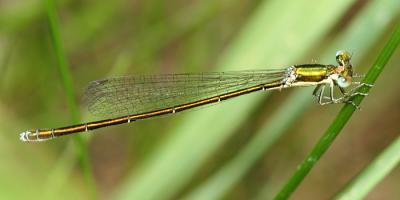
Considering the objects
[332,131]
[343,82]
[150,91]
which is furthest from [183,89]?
[332,131]

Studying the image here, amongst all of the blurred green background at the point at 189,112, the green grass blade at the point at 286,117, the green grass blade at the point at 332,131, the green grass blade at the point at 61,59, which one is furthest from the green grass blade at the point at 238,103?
the green grass blade at the point at 332,131

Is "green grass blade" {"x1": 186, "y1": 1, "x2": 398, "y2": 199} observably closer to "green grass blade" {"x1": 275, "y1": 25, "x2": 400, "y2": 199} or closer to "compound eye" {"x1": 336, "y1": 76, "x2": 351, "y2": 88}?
"compound eye" {"x1": 336, "y1": 76, "x2": 351, "y2": 88}

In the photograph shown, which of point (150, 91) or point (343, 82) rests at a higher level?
point (343, 82)

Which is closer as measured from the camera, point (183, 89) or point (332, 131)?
point (332, 131)

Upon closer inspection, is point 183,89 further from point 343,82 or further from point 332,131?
point 332,131

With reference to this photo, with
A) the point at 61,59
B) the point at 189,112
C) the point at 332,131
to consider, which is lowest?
the point at 189,112

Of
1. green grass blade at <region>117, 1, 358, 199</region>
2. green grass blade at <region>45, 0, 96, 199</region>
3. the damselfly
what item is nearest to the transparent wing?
the damselfly

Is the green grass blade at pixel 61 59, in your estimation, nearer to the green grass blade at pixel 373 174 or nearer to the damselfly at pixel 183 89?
the damselfly at pixel 183 89
